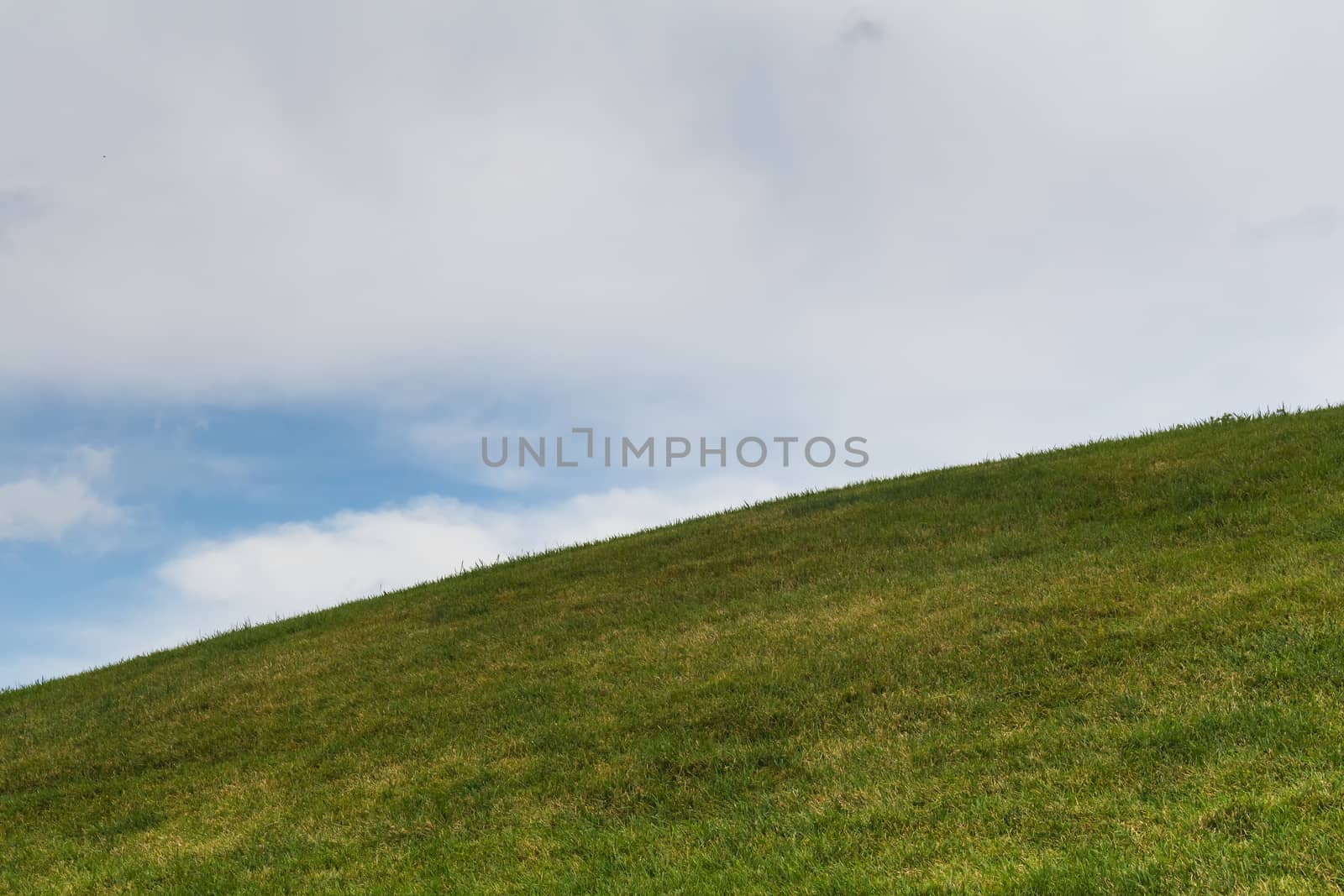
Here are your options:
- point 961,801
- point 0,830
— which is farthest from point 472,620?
point 961,801

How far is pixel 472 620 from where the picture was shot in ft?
64.1

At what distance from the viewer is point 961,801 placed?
847cm

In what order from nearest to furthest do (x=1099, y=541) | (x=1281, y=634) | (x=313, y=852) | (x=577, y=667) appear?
(x=313, y=852), (x=1281, y=634), (x=577, y=667), (x=1099, y=541)

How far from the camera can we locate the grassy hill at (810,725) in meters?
7.85

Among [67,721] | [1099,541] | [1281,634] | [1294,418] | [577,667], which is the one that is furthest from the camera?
[1294,418]

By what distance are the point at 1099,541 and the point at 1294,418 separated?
28.6 feet

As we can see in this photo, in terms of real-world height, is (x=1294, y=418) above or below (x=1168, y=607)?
above

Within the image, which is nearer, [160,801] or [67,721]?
[160,801]

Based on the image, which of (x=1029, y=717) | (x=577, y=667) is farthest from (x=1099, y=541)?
(x=577, y=667)

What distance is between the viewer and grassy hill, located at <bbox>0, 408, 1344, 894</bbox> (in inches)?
309

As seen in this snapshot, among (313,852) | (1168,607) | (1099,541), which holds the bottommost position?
(313,852)

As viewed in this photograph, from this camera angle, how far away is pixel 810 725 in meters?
11.1

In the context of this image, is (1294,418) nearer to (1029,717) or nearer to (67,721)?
(1029,717)

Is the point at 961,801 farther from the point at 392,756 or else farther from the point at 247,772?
the point at 247,772
